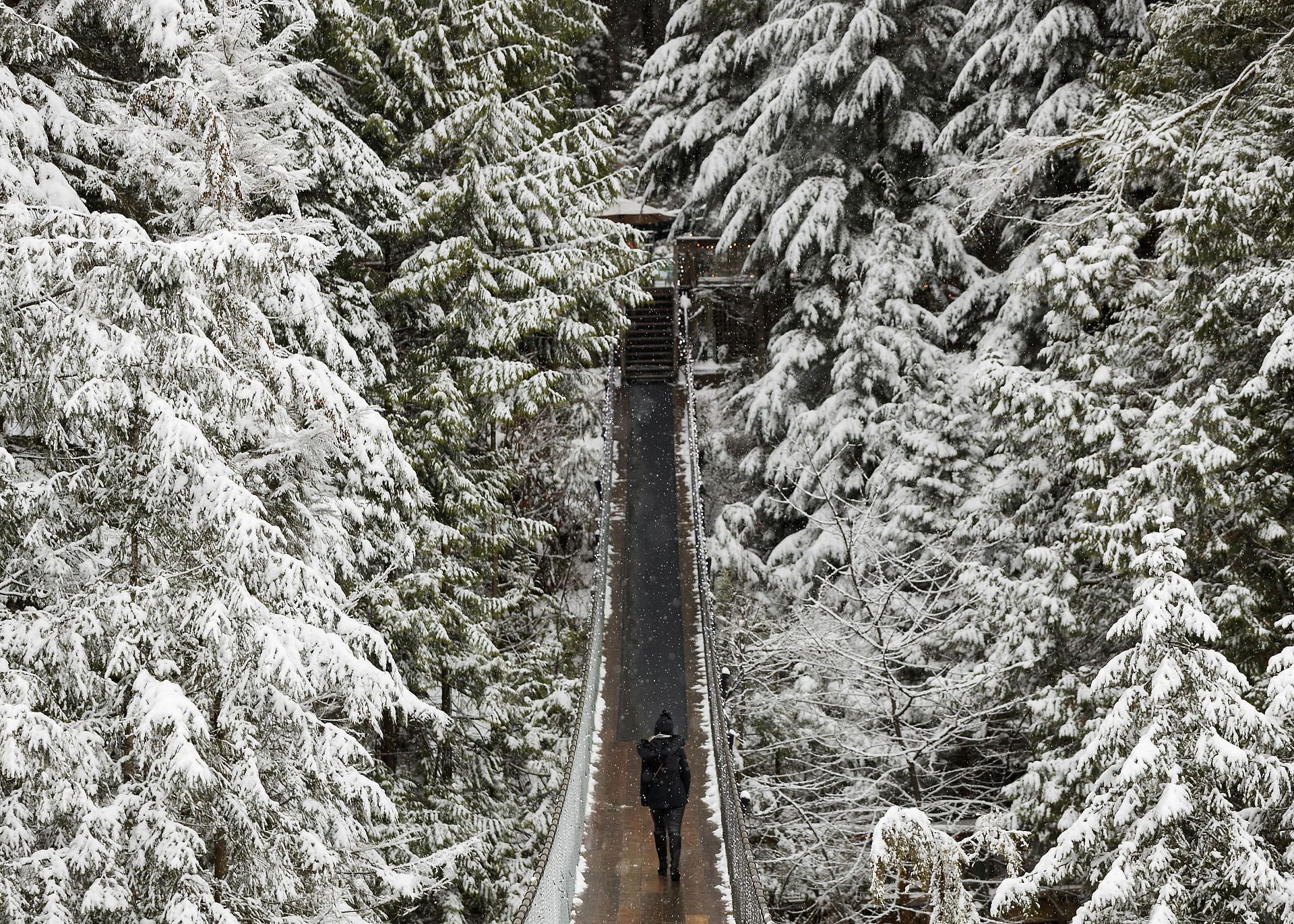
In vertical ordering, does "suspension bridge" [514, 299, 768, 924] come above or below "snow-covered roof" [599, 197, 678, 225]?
below

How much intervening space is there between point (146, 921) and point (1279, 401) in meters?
9.53

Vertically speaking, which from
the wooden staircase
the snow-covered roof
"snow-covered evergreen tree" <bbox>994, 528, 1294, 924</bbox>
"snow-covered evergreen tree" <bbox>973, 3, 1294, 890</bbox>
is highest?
the snow-covered roof

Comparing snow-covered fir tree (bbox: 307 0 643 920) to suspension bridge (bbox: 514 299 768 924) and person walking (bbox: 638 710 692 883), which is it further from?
person walking (bbox: 638 710 692 883)

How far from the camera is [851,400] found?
1558cm

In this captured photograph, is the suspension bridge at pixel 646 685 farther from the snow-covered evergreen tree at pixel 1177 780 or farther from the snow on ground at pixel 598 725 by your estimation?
the snow-covered evergreen tree at pixel 1177 780

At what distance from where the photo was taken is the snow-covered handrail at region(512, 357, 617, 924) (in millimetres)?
7082

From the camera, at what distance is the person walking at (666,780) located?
862 cm

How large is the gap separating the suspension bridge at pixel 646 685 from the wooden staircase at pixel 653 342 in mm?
25

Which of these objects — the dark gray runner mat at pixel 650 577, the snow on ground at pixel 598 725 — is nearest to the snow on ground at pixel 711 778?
the dark gray runner mat at pixel 650 577

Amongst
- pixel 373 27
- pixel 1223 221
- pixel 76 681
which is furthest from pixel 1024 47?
pixel 76 681

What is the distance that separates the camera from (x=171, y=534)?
26.0 feet

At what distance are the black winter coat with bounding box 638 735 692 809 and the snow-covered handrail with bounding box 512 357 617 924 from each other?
601 mm

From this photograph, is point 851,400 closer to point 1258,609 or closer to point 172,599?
point 1258,609

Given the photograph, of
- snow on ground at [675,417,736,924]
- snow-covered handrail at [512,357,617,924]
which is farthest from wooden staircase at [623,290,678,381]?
snow on ground at [675,417,736,924]
